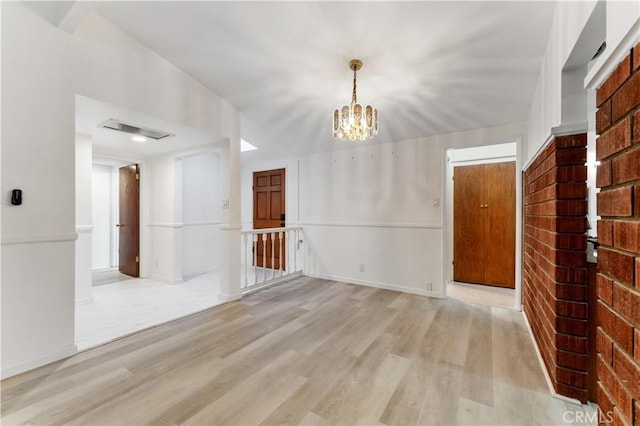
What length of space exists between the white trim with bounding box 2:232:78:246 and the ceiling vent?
1273mm

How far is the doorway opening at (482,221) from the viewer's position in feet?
Answer: 13.2

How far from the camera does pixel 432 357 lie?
212 cm

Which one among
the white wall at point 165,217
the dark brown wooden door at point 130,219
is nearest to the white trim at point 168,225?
the white wall at point 165,217

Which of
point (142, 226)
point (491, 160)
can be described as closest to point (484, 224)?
point (491, 160)

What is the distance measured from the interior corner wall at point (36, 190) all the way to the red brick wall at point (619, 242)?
3.17 meters

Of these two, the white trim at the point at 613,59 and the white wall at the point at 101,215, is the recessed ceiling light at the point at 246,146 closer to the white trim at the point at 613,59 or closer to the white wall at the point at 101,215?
the white wall at the point at 101,215

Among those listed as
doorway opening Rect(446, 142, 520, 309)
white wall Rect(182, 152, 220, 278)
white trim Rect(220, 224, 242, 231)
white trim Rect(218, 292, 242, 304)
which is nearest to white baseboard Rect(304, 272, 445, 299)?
doorway opening Rect(446, 142, 520, 309)

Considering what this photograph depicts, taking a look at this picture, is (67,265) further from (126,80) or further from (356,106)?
(356,106)

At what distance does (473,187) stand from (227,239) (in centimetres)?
383

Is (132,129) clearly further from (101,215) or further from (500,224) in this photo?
(500,224)

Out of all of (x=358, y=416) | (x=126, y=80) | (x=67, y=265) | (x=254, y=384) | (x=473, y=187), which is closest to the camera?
(x=358, y=416)

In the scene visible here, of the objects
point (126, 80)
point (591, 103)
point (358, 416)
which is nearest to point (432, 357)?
point (358, 416)

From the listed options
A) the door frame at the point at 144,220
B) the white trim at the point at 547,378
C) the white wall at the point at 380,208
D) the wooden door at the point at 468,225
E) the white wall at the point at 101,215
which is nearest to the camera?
the white trim at the point at 547,378

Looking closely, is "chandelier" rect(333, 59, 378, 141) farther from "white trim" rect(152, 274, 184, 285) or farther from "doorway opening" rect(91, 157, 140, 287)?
"doorway opening" rect(91, 157, 140, 287)
